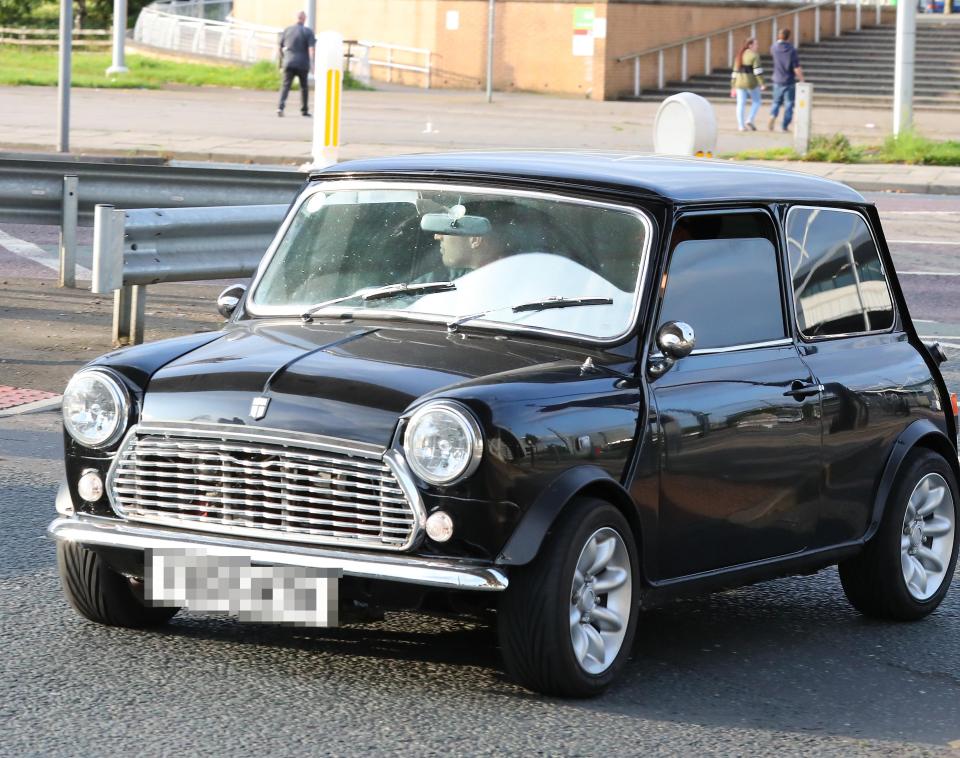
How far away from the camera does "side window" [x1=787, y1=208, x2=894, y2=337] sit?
6066 mm

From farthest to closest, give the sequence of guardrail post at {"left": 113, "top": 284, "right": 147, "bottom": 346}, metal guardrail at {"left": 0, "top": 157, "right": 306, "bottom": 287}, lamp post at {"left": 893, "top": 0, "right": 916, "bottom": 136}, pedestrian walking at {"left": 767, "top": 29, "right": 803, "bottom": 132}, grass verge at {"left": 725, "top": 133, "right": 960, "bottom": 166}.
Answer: pedestrian walking at {"left": 767, "top": 29, "right": 803, "bottom": 132}, grass verge at {"left": 725, "top": 133, "right": 960, "bottom": 166}, lamp post at {"left": 893, "top": 0, "right": 916, "bottom": 136}, metal guardrail at {"left": 0, "top": 157, "right": 306, "bottom": 287}, guardrail post at {"left": 113, "top": 284, "right": 147, "bottom": 346}

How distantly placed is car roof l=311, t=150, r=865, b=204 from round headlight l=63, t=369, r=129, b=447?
1322mm

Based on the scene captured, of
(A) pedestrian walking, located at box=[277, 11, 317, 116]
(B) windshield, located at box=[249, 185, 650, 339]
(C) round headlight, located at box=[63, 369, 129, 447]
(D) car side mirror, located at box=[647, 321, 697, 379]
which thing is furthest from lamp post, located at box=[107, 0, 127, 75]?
(D) car side mirror, located at box=[647, 321, 697, 379]

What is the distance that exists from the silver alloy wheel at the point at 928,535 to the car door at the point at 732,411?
0.64m

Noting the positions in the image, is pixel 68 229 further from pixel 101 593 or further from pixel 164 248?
pixel 101 593

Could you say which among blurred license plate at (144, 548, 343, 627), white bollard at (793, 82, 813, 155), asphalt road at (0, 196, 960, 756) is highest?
white bollard at (793, 82, 813, 155)

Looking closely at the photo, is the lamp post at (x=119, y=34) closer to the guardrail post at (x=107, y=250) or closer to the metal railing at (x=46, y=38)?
the metal railing at (x=46, y=38)

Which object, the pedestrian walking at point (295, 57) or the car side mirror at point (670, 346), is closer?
the car side mirror at point (670, 346)

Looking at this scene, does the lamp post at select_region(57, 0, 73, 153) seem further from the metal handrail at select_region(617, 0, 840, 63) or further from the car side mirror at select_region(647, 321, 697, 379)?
the metal handrail at select_region(617, 0, 840, 63)

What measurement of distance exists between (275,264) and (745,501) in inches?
70.9

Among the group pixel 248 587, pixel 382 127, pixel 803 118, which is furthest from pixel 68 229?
pixel 382 127

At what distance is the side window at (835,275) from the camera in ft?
19.9

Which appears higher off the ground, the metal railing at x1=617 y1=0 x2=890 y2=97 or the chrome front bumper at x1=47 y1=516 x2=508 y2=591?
the metal railing at x1=617 y1=0 x2=890 y2=97

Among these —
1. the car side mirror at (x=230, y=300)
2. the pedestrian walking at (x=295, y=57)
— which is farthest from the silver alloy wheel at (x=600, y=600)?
the pedestrian walking at (x=295, y=57)
